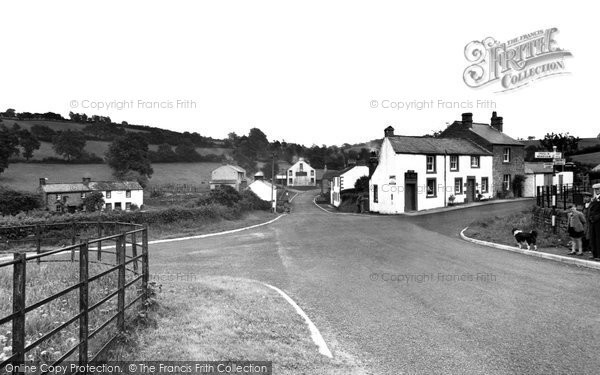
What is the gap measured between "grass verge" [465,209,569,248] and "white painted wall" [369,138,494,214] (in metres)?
17.1

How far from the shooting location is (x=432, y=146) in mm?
45594

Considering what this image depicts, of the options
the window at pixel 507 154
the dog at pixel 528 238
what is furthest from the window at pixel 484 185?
the dog at pixel 528 238

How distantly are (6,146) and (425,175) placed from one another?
7500cm

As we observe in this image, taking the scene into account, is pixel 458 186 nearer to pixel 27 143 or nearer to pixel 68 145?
pixel 68 145

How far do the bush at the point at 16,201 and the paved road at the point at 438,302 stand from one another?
164 ft

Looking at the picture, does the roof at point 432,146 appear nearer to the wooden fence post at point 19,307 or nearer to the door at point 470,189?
the door at point 470,189

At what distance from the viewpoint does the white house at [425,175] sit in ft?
139

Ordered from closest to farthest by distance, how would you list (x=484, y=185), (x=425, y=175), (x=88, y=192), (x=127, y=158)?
(x=425, y=175)
(x=484, y=185)
(x=88, y=192)
(x=127, y=158)

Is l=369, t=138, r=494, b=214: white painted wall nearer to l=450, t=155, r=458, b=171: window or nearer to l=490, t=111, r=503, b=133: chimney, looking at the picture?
l=450, t=155, r=458, b=171: window

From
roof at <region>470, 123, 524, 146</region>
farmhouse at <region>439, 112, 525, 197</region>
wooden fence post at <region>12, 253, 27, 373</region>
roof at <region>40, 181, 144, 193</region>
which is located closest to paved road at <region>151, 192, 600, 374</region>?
wooden fence post at <region>12, 253, 27, 373</region>

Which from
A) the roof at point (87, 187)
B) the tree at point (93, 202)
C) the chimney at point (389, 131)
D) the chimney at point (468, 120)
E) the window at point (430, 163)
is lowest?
the tree at point (93, 202)

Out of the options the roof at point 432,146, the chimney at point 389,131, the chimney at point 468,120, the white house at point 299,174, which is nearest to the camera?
the roof at point 432,146

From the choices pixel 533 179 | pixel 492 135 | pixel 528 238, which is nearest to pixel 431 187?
pixel 492 135

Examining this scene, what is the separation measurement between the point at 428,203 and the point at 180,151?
8268 cm
